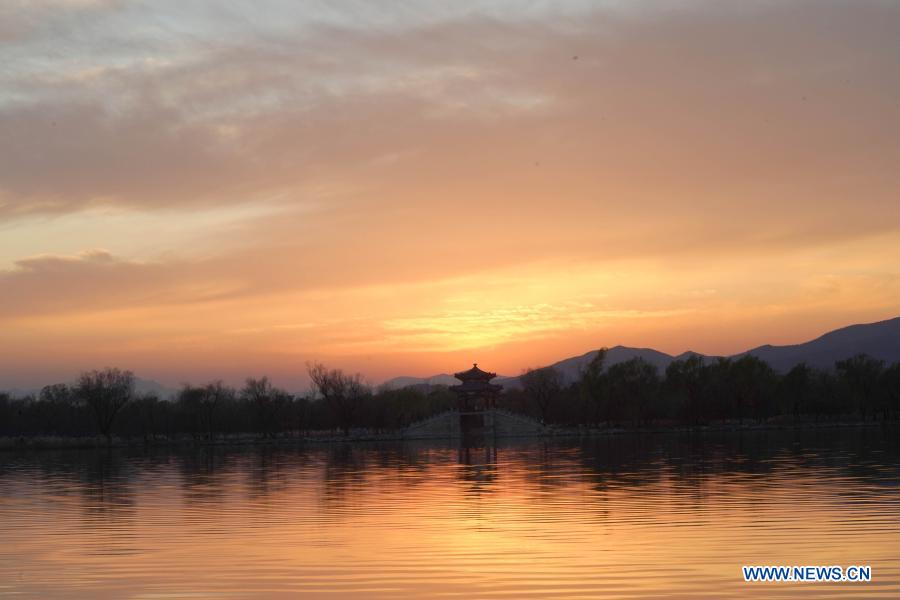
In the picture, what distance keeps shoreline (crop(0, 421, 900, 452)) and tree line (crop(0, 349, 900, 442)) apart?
2763 millimetres

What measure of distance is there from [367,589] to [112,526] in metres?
11.7

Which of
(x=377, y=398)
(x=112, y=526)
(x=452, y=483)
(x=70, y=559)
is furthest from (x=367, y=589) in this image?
(x=377, y=398)

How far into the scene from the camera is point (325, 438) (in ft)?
346

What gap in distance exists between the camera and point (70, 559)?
757 inches

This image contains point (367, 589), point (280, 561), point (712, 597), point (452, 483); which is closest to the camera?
point (712, 597)

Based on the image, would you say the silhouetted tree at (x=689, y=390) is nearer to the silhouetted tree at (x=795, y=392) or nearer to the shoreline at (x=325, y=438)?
the shoreline at (x=325, y=438)

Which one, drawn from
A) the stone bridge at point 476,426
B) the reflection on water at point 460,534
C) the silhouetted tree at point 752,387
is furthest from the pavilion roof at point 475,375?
the reflection on water at point 460,534

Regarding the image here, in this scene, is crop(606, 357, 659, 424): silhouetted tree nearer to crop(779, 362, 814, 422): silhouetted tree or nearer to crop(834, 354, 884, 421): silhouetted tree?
crop(779, 362, 814, 422): silhouetted tree

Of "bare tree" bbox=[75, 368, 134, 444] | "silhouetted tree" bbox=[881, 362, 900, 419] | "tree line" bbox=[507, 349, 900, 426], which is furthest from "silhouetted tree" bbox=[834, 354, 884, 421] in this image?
"bare tree" bbox=[75, 368, 134, 444]

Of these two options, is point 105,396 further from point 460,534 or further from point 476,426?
point 460,534

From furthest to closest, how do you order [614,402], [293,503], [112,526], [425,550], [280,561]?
[614,402]
[293,503]
[112,526]
[425,550]
[280,561]

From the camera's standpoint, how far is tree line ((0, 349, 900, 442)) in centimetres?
11469

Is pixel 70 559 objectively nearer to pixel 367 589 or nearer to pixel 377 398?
pixel 367 589

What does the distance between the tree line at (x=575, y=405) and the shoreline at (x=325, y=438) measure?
2.76 m
